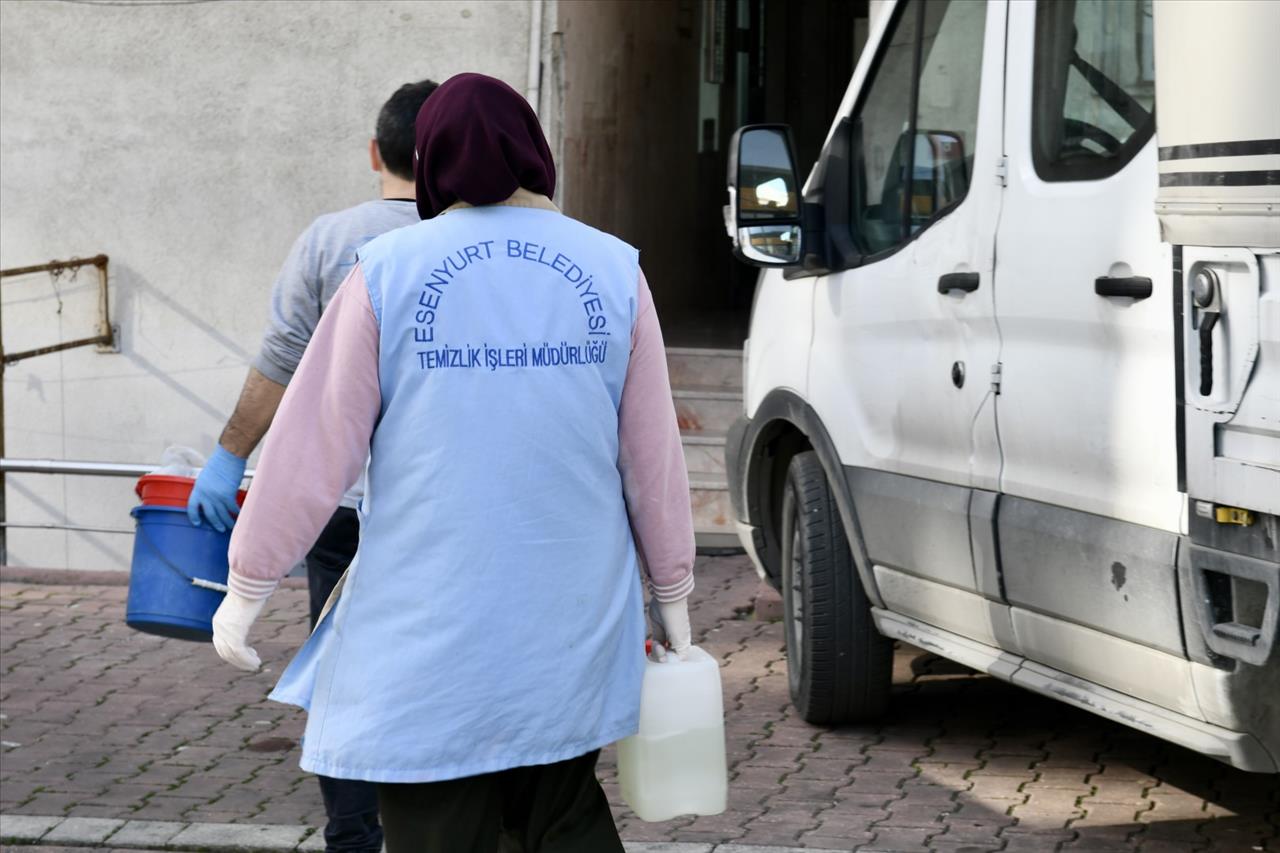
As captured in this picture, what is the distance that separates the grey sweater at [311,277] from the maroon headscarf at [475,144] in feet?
3.97

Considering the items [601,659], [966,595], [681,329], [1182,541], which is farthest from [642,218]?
[601,659]

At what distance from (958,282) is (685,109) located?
33.0 ft

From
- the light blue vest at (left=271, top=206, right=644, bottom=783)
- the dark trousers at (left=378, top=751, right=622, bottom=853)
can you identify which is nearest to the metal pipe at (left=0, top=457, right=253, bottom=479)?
the dark trousers at (left=378, top=751, right=622, bottom=853)

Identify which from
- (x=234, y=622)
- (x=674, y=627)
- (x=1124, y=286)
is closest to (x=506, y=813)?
(x=674, y=627)

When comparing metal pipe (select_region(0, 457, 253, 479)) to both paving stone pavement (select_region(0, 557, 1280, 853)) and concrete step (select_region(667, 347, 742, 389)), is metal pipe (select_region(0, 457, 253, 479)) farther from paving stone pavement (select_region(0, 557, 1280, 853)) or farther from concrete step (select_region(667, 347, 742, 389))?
concrete step (select_region(667, 347, 742, 389))

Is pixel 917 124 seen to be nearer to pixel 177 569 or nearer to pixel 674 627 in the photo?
pixel 177 569

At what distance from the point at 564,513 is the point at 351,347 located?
0.42 m

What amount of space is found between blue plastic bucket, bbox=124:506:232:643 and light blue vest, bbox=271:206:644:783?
137 cm

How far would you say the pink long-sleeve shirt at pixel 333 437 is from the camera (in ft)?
9.64

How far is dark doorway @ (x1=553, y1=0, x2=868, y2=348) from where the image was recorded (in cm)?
1096

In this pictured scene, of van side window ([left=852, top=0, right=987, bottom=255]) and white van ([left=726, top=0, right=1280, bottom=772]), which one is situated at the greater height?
van side window ([left=852, top=0, right=987, bottom=255])

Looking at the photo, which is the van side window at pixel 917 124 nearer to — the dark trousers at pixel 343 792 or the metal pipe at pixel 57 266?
the dark trousers at pixel 343 792

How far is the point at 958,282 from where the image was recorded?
5.03m

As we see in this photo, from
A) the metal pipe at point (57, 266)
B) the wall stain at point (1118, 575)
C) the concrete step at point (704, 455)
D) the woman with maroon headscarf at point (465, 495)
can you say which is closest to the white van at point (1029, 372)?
the wall stain at point (1118, 575)
